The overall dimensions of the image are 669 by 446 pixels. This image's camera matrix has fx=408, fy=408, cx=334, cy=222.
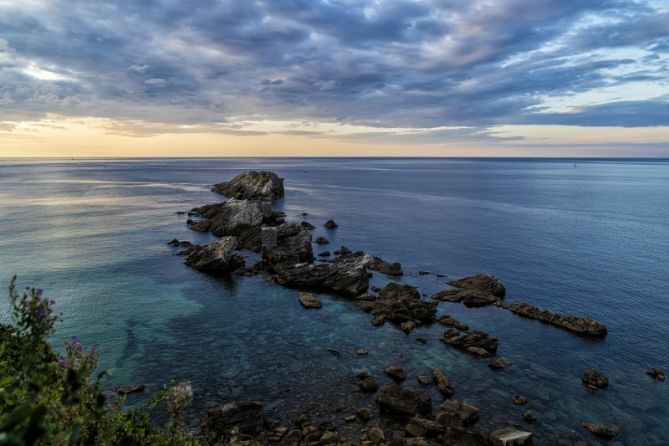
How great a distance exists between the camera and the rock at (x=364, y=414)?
27.7 meters

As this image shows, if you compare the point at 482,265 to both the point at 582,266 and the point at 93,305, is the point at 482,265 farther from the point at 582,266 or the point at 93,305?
the point at 93,305

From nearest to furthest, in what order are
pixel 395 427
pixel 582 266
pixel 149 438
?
pixel 149 438, pixel 395 427, pixel 582 266

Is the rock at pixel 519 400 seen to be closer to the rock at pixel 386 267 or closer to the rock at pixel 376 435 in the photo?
the rock at pixel 376 435

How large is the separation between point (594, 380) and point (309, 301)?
29.2m

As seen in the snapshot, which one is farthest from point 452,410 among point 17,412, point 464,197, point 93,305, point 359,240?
point 464,197

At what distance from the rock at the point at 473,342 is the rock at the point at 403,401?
10.1m

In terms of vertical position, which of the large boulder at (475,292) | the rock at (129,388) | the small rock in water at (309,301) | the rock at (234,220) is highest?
the rock at (234,220)

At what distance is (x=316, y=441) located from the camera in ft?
83.0

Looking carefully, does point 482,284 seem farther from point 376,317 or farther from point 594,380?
point 594,380

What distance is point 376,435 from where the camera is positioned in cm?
2588

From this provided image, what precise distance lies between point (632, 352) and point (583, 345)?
407 centimetres

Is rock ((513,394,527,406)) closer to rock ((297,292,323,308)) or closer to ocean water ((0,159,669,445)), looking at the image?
ocean water ((0,159,669,445))

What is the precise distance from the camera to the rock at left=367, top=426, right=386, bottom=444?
83.8ft

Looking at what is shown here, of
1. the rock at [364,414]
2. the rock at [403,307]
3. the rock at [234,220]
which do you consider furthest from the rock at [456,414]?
the rock at [234,220]
